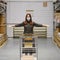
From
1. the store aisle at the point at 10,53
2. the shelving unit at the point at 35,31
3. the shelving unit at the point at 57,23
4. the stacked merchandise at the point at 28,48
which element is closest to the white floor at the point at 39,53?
the store aisle at the point at 10,53

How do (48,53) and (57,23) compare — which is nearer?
(48,53)

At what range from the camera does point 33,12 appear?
16359 millimetres

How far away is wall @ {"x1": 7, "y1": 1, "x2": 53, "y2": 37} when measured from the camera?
16.2 metres

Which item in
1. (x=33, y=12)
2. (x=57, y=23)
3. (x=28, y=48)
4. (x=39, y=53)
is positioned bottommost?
(x=39, y=53)

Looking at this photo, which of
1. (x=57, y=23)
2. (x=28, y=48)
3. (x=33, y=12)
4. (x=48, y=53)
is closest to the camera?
(x=28, y=48)

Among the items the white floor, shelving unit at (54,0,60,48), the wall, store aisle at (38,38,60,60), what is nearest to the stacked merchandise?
the white floor

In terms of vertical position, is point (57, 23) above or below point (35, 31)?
above

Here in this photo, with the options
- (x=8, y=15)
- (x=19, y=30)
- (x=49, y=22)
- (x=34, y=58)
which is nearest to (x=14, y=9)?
(x=8, y=15)

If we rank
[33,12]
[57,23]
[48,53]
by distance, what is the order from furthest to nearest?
[33,12] < [57,23] < [48,53]

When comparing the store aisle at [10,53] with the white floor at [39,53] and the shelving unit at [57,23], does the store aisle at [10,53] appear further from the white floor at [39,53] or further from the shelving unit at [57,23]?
the shelving unit at [57,23]

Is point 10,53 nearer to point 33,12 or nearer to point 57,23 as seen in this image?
point 57,23

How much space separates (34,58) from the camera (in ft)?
24.3

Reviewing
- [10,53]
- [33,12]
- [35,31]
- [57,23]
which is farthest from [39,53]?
[33,12]

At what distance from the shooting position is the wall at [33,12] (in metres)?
16.2
